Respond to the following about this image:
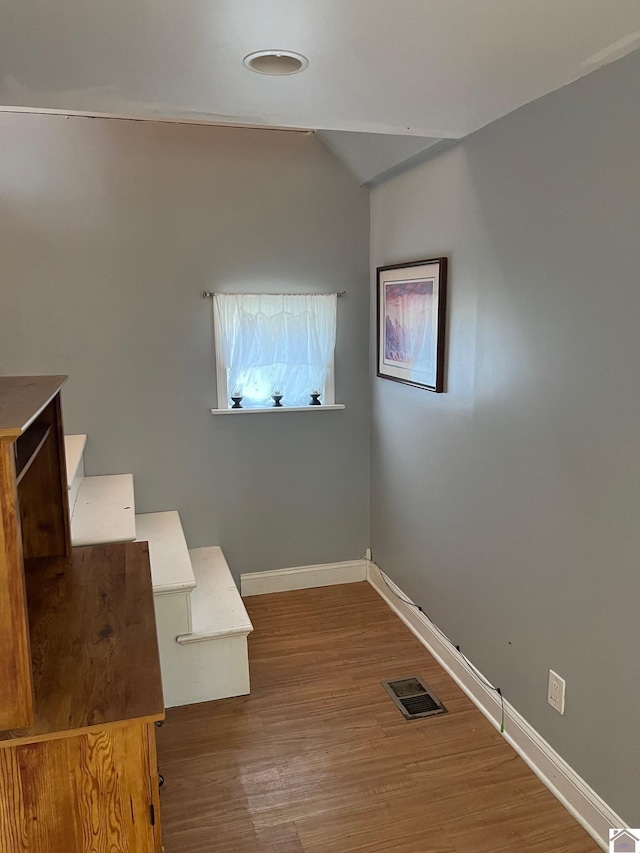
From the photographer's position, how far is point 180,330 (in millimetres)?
3436

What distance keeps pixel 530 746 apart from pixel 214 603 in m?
1.48

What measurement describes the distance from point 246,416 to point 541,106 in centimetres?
213

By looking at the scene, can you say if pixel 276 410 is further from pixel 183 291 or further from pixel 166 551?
pixel 166 551

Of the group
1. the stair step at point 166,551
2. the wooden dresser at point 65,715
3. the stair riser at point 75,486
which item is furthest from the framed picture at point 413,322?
the wooden dresser at point 65,715

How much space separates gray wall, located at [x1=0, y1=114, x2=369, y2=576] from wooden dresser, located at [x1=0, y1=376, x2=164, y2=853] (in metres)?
1.76

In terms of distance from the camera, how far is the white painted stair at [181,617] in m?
2.72

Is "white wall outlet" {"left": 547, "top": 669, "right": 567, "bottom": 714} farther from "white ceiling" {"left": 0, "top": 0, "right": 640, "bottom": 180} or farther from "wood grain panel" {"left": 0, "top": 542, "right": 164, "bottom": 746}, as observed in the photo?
"white ceiling" {"left": 0, "top": 0, "right": 640, "bottom": 180}

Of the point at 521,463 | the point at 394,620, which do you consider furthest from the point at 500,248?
the point at 394,620

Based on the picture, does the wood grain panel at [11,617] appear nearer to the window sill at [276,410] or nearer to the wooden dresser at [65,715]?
the wooden dresser at [65,715]

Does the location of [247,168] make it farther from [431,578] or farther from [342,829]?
[342,829]

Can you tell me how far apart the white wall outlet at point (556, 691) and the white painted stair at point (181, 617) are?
125cm

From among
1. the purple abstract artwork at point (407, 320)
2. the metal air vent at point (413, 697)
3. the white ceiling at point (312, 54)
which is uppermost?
the white ceiling at point (312, 54)

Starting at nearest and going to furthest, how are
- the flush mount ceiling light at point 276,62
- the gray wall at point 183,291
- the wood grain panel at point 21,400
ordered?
the wood grain panel at point 21,400
the flush mount ceiling light at point 276,62
the gray wall at point 183,291

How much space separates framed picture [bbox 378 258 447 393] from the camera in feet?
9.42
